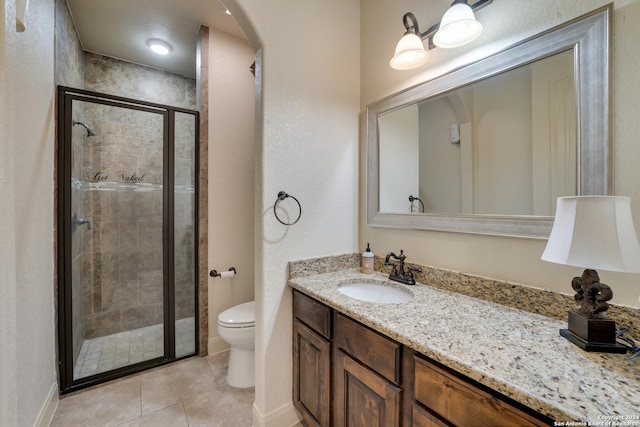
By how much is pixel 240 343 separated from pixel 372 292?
1021mm

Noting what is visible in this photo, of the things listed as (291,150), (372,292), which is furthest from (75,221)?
(372,292)

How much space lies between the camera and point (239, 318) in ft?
6.21

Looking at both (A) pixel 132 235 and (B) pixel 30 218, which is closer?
(B) pixel 30 218

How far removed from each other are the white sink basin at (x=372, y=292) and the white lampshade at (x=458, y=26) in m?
1.21

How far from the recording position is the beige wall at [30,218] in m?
0.76

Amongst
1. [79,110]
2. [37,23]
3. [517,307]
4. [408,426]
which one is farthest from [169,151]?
[517,307]

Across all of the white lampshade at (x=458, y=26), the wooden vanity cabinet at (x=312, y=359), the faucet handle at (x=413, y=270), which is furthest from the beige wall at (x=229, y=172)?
the white lampshade at (x=458, y=26)

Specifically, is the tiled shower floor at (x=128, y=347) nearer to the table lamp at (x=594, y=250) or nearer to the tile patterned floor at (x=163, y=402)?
the tile patterned floor at (x=163, y=402)

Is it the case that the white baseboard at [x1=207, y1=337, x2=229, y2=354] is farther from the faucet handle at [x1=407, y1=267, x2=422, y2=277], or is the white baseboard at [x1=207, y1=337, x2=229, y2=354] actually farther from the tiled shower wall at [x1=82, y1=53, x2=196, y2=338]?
the faucet handle at [x1=407, y1=267, x2=422, y2=277]

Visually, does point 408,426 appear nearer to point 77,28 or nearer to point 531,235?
point 531,235

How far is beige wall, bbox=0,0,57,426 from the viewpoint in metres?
0.76

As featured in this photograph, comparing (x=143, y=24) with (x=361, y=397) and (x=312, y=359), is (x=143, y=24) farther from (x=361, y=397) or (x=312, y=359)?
(x=361, y=397)

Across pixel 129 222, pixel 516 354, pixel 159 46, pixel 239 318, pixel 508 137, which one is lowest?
pixel 239 318

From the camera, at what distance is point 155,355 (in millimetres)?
2141
